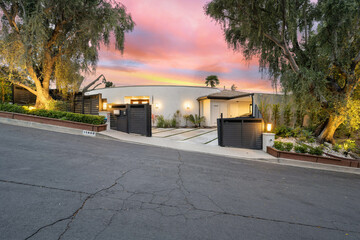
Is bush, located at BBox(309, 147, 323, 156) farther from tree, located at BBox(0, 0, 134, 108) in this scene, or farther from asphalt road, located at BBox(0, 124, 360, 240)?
tree, located at BBox(0, 0, 134, 108)

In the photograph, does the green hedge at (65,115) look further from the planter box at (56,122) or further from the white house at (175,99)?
the white house at (175,99)

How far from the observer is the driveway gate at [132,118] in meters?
9.03

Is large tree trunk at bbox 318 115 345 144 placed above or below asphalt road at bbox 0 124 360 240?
above

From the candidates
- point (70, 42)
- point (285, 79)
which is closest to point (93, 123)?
point (70, 42)

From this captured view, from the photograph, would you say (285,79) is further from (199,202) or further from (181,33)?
(181,33)

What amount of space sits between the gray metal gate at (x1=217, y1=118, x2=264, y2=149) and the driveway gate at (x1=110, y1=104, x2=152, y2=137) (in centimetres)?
382

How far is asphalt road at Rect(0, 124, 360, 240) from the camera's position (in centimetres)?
200

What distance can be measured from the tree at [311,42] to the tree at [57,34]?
5.93 meters

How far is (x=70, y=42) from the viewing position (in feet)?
35.1

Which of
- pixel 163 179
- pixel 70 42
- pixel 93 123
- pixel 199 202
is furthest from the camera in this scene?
pixel 70 42

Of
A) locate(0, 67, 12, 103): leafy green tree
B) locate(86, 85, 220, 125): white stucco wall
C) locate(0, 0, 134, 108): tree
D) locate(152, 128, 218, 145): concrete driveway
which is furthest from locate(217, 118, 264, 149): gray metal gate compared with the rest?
locate(0, 67, 12, 103): leafy green tree

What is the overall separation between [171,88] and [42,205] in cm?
1357

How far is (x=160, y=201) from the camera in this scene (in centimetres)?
268

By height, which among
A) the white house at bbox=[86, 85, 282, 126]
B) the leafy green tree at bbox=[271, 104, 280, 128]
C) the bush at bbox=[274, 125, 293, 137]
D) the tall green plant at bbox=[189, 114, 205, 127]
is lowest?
the bush at bbox=[274, 125, 293, 137]
